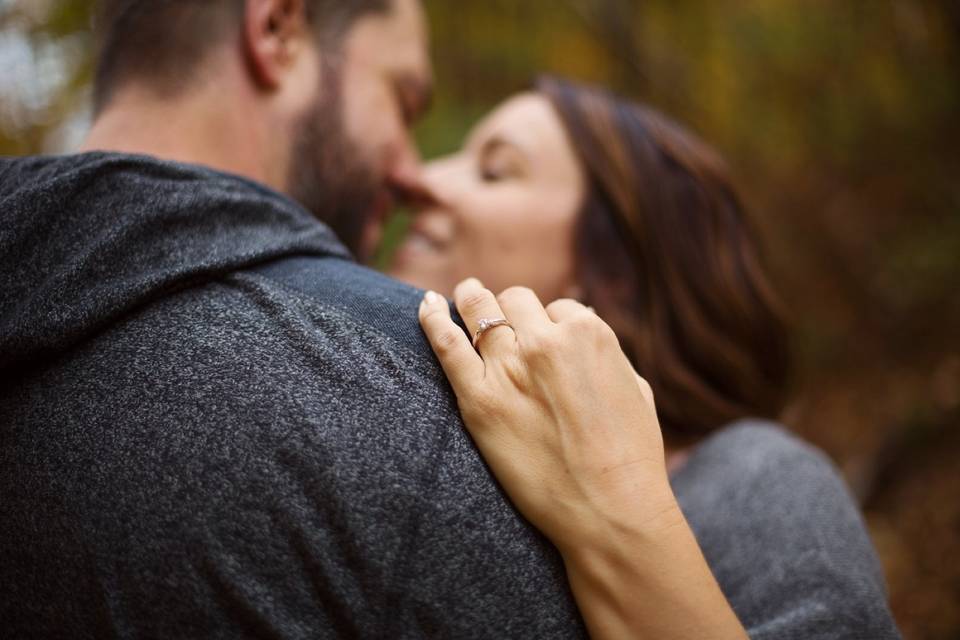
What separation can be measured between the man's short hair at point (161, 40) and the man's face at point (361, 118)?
0.25 m

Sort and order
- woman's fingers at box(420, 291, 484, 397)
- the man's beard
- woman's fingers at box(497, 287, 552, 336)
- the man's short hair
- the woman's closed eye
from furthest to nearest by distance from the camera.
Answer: the woman's closed eye → the man's beard → the man's short hair → woman's fingers at box(497, 287, 552, 336) → woman's fingers at box(420, 291, 484, 397)

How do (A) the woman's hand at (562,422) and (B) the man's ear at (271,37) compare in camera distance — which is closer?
(A) the woman's hand at (562,422)

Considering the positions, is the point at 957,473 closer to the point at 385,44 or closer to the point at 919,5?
the point at 919,5

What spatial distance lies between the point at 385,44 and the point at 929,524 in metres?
4.16

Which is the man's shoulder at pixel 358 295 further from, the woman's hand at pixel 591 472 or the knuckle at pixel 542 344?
the knuckle at pixel 542 344

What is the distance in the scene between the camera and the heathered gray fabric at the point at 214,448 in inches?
40.6

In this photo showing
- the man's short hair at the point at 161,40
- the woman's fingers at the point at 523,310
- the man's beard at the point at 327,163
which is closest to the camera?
the woman's fingers at the point at 523,310

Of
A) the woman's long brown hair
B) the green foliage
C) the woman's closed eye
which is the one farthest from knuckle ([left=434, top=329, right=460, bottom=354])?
the green foliage

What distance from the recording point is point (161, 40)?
1650 mm

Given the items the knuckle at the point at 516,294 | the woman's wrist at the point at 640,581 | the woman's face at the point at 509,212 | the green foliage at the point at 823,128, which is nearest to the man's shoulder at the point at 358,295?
the knuckle at the point at 516,294

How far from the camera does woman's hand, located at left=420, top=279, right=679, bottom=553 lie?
1.10m

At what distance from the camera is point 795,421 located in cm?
572

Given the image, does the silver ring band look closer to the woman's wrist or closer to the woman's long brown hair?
the woman's wrist

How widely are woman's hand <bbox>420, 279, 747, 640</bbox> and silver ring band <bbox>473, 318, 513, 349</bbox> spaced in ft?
0.11
